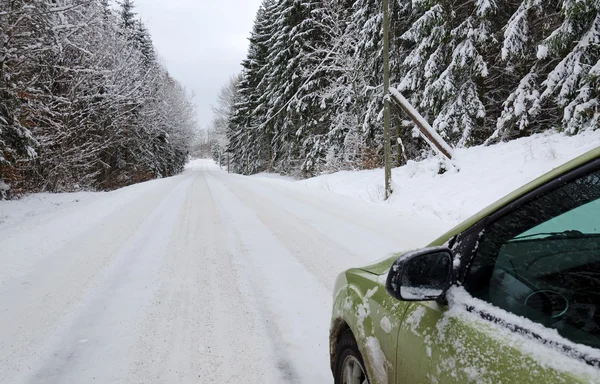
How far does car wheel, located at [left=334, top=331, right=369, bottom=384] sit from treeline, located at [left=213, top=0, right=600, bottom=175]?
25.8 ft

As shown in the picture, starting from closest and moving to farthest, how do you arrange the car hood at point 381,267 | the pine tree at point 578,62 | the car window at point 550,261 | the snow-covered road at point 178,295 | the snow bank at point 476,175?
the car window at point 550,261
the car hood at point 381,267
the snow-covered road at point 178,295
the pine tree at point 578,62
the snow bank at point 476,175

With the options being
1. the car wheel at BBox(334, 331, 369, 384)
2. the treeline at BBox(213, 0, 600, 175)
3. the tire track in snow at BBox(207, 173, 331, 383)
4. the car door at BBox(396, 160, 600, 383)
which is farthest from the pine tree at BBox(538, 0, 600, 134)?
the car wheel at BBox(334, 331, 369, 384)

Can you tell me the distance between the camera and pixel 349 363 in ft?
6.43

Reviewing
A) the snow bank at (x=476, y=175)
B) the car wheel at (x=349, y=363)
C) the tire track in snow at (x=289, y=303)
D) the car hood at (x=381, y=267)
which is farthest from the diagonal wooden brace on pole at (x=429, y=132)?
the car wheel at (x=349, y=363)

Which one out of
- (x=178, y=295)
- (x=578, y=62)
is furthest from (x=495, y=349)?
(x=578, y=62)

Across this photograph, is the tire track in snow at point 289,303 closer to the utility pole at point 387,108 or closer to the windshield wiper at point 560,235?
the windshield wiper at point 560,235

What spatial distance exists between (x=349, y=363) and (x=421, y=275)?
3.01ft

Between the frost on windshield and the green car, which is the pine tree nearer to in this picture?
the green car

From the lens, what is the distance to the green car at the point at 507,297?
39.6 inches

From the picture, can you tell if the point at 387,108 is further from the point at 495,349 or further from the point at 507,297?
the point at 495,349

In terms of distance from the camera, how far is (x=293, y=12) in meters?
A: 22.6

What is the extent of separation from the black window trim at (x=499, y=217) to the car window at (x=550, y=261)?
0.07 feet

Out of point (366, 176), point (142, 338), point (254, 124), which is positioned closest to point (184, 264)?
point (142, 338)

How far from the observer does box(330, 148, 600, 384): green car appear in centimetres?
101
